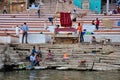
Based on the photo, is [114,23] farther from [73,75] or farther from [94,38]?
[73,75]

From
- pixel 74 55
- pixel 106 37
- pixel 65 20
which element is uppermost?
pixel 65 20

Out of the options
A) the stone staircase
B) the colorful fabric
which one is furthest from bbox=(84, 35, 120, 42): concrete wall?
the stone staircase

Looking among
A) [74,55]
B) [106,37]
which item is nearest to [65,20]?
[106,37]

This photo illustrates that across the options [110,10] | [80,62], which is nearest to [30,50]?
[80,62]

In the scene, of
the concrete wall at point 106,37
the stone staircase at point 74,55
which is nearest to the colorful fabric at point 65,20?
the concrete wall at point 106,37

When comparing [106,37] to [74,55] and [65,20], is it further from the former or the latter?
[74,55]

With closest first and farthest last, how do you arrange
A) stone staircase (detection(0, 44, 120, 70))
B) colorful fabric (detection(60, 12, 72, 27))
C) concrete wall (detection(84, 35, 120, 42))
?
stone staircase (detection(0, 44, 120, 70)), concrete wall (detection(84, 35, 120, 42)), colorful fabric (detection(60, 12, 72, 27))

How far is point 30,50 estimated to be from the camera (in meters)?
29.5

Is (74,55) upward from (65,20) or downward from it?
downward

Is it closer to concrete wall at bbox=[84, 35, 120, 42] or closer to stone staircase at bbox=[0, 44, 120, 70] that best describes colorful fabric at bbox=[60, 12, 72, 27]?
concrete wall at bbox=[84, 35, 120, 42]

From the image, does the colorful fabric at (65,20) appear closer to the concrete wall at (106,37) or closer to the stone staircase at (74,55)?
the concrete wall at (106,37)

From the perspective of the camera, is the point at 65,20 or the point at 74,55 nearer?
the point at 74,55

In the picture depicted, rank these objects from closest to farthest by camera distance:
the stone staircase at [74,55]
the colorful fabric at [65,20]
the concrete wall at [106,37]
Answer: the stone staircase at [74,55], the concrete wall at [106,37], the colorful fabric at [65,20]

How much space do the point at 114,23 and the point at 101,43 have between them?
6.60m
